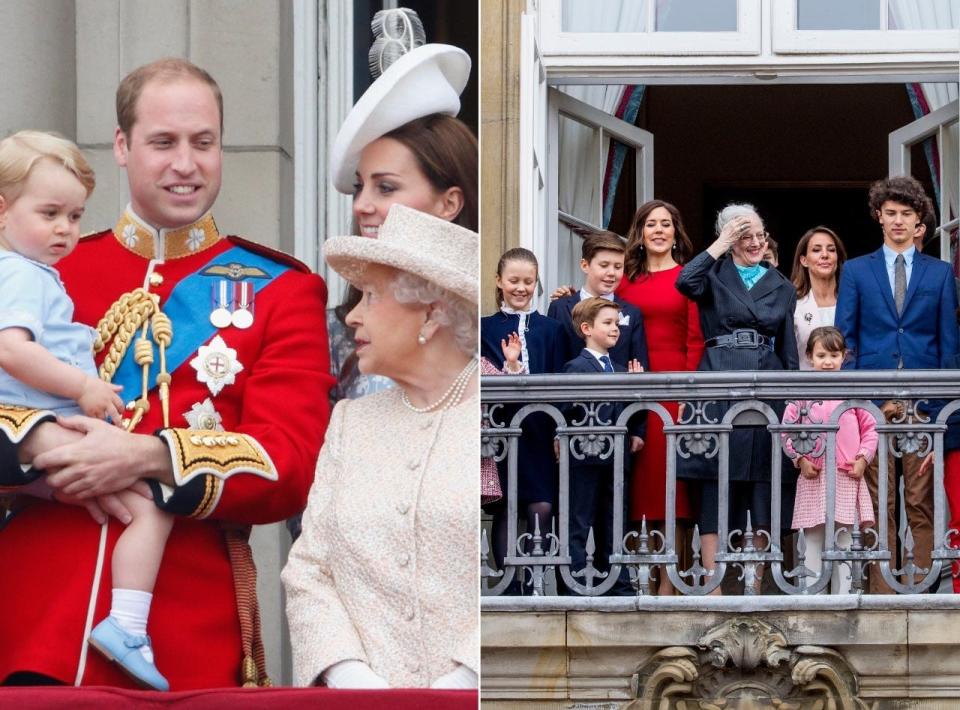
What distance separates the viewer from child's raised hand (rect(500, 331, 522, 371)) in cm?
1124

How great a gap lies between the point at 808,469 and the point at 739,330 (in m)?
0.77

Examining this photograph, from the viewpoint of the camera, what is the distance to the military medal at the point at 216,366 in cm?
775

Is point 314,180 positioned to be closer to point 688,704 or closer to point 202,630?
point 202,630

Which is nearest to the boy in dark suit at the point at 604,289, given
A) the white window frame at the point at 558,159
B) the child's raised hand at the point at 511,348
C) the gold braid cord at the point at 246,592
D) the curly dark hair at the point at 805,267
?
the child's raised hand at the point at 511,348

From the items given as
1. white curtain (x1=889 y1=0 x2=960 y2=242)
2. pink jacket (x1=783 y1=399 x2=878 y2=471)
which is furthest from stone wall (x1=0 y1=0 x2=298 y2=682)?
white curtain (x1=889 y1=0 x2=960 y2=242)

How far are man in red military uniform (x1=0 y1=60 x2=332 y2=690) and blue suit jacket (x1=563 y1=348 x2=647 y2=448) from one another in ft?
12.0

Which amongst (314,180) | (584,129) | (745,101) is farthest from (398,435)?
(745,101)

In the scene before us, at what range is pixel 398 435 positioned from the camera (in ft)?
25.5

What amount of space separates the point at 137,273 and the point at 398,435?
0.83m

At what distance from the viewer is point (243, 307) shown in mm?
7812

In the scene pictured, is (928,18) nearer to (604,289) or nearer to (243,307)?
(604,289)

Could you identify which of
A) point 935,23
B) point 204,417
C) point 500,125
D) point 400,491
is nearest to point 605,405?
point 500,125

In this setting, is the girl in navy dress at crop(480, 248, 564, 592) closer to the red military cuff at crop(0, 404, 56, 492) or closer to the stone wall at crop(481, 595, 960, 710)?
the stone wall at crop(481, 595, 960, 710)

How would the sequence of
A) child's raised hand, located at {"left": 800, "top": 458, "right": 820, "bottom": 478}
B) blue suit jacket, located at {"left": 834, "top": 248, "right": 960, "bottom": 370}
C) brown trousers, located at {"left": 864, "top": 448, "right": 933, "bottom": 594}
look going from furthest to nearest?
brown trousers, located at {"left": 864, "top": 448, "right": 933, "bottom": 594}
child's raised hand, located at {"left": 800, "top": 458, "right": 820, "bottom": 478}
blue suit jacket, located at {"left": 834, "top": 248, "right": 960, "bottom": 370}
